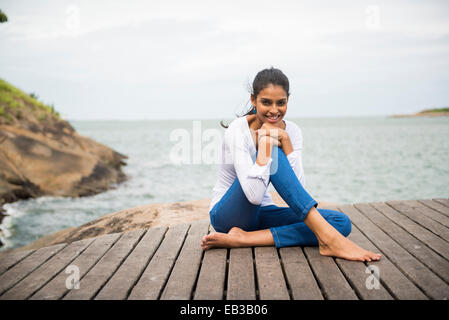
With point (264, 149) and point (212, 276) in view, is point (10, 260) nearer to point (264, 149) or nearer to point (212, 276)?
point (212, 276)

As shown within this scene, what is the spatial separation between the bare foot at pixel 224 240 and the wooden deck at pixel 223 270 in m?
0.05

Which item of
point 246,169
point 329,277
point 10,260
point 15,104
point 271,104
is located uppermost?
point 15,104

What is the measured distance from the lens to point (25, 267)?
2.75 m

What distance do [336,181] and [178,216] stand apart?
11.1 meters

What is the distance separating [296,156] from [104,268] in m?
1.65

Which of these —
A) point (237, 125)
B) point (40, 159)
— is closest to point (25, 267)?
point (237, 125)

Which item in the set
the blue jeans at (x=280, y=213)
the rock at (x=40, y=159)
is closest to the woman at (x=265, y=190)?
the blue jeans at (x=280, y=213)

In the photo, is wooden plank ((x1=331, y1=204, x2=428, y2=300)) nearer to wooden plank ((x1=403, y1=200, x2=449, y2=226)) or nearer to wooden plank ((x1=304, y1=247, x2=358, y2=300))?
wooden plank ((x1=304, y1=247, x2=358, y2=300))

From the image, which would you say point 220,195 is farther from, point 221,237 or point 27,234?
point 27,234

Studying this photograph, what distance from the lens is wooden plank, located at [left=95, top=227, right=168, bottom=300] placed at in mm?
2215

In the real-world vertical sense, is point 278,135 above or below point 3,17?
below

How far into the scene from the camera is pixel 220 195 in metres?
2.94
